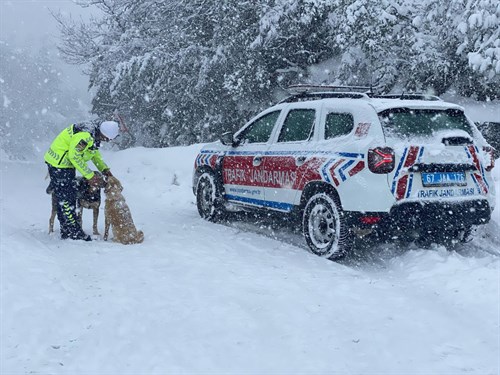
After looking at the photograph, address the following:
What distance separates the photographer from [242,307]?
456 cm

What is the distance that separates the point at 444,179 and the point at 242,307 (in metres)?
2.58

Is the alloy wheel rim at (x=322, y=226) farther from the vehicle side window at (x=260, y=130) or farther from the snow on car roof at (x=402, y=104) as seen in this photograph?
the vehicle side window at (x=260, y=130)

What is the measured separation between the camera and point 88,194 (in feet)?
23.7

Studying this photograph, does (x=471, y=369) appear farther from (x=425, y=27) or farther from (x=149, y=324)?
(x=425, y=27)

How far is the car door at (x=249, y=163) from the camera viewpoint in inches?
292

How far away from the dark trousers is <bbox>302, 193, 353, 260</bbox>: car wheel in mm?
2955

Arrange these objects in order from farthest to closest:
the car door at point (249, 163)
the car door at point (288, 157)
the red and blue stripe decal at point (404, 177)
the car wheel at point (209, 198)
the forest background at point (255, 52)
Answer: the forest background at point (255, 52), the car wheel at point (209, 198), the car door at point (249, 163), the car door at point (288, 157), the red and blue stripe decal at point (404, 177)

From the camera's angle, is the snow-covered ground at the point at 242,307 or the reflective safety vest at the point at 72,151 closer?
the snow-covered ground at the point at 242,307

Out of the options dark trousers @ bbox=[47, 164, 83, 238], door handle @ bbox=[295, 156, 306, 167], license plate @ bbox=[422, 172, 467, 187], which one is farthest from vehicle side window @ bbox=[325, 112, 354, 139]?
dark trousers @ bbox=[47, 164, 83, 238]

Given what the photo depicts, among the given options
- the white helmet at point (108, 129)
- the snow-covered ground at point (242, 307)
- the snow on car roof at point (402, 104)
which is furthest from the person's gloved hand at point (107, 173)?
the snow on car roof at point (402, 104)

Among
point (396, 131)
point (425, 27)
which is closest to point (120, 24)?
point (425, 27)

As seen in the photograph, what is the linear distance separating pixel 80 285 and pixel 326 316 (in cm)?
232

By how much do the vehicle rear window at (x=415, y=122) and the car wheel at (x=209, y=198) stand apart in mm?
3262

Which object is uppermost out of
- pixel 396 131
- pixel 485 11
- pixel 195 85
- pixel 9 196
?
pixel 485 11
